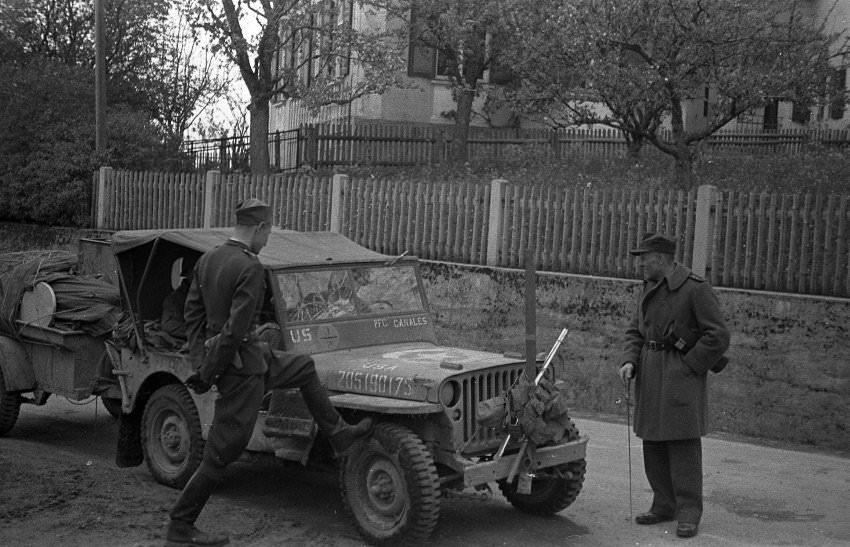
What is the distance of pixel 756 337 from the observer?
11.2 metres

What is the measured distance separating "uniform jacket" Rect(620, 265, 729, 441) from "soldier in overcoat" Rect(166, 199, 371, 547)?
6.33 ft

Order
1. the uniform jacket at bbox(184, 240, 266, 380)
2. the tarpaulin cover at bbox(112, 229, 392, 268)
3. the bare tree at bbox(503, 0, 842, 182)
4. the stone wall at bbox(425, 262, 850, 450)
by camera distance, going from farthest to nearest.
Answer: the bare tree at bbox(503, 0, 842, 182)
the stone wall at bbox(425, 262, 850, 450)
the tarpaulin cover at bbox(112, 229, 392, 268)
the uniform jacket at bbox(184, 240, 266, 380)

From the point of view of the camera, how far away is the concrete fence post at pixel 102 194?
21.2 m

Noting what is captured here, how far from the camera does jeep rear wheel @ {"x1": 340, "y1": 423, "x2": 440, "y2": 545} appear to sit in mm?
6859

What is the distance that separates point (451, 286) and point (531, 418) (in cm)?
695

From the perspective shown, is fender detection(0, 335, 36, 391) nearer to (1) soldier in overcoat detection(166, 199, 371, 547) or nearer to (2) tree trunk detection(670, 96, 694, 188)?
(1) soldier in overcoat detection(166, 199, 371, 547)

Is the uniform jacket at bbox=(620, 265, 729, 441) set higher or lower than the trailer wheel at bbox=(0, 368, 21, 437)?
higher

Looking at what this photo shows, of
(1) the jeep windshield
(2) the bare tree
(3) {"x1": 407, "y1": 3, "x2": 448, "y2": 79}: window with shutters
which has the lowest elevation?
(1) the jeep windshield

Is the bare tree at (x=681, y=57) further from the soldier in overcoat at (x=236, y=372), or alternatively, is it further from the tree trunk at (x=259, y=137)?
the soldier in overcoat at (x=236, y=372)

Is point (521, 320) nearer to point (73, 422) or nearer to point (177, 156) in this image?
point (73, 422)

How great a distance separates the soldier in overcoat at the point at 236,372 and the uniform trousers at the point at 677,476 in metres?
2.05

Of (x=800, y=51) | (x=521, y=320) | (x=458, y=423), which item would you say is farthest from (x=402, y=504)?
(x=800, y=51)

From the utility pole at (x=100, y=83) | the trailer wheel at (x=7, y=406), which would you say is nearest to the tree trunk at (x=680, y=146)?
the trailer wheel at (x=7, y=406)

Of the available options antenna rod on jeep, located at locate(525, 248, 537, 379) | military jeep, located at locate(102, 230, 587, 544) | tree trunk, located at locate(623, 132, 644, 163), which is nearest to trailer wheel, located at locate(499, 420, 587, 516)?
military jeep, located at locate(102, 230, 587, 544)
